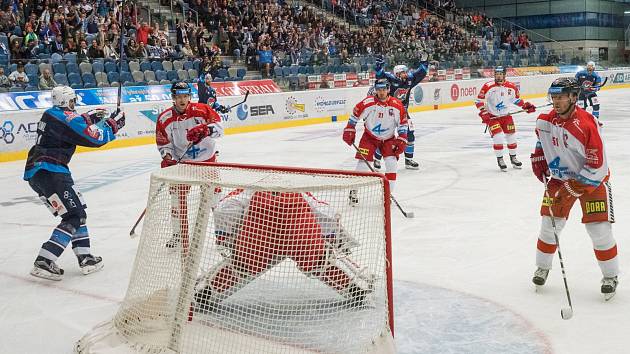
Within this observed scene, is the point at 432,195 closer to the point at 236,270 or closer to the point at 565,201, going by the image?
the point at 565,201

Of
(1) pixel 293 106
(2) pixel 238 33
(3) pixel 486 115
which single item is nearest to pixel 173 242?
(3) pixel 486 115

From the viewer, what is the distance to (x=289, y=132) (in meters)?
15.2

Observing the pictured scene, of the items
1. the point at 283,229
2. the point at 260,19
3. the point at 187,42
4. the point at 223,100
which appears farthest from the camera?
the point at 260,19

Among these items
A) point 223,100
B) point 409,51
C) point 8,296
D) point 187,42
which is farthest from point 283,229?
point 409,51

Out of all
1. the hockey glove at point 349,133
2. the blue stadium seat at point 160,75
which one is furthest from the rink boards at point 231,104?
the hockey glove at point 349,133

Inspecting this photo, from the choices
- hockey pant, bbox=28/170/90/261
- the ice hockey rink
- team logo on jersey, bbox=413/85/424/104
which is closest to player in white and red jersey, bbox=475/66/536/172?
the ice hockey rink

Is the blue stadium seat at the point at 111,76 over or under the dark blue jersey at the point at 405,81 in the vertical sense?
over

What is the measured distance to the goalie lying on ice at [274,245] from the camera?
3.55 m

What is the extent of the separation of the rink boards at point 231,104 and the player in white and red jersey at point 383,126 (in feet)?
21.9

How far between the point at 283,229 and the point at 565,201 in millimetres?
1802

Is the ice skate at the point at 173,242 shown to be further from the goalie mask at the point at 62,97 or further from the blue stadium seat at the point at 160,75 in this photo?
the blue stadium seat at the point at 160,75

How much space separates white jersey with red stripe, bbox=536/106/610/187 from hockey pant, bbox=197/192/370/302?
4.94 feet

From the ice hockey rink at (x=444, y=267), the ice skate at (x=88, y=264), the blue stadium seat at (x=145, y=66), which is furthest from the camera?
the blue stadium seat at (x=145, y=66)

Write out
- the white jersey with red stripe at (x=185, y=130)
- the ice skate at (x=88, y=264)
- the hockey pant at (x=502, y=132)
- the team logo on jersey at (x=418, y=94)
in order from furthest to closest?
the team logo on jersey at (x=418, y=94)
the hockey pant at (x=502, y=132)
the white jersey with red stripe at (x=185, y=130)
the ice skate at (x=88, y=264)
